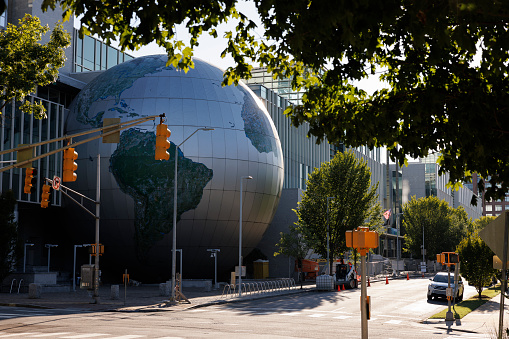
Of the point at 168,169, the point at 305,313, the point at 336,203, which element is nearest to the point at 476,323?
the point at 305,313

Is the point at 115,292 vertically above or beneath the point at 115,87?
beneath

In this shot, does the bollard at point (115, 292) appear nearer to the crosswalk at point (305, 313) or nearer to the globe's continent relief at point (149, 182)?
the crosswalk at point (305, 313)

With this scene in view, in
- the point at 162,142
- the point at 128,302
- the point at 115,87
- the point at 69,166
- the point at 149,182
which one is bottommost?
the point at 128,302

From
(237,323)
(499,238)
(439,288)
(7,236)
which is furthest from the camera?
(7,236)

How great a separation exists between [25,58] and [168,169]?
23.5 m

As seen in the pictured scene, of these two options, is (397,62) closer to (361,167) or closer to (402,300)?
(402,300)

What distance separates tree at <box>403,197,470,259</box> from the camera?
302 feet

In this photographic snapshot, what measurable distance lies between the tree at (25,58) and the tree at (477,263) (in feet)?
98.1

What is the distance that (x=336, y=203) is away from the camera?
56.1 meters

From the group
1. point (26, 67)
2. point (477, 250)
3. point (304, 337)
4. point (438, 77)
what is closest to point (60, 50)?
point (26, 67)

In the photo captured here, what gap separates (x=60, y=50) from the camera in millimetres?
21656

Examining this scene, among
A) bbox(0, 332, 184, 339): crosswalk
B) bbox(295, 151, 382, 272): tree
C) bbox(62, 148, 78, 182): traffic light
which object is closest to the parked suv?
bbox(295, 151, 382, 272): tree

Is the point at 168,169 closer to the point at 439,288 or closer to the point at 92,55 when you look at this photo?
the point at 439,288

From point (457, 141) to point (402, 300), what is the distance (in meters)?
28.0
